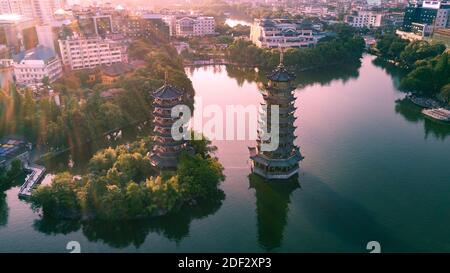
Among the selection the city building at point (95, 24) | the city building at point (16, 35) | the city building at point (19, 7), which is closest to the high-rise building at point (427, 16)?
the city building at point (95, 24)

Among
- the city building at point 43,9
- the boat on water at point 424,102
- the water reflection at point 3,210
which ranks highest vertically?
the city building at point 43,9

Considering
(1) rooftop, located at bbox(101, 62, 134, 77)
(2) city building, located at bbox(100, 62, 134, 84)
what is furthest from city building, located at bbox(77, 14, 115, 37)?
(2) city building, located at bbox(100, 62, 134, 84)

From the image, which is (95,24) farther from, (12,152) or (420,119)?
(420,119)

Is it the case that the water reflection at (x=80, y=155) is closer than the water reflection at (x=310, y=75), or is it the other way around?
the water reflection at (x=80, y=155)

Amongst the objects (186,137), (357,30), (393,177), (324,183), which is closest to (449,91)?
(393,177)

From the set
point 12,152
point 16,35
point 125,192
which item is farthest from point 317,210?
point 16,35

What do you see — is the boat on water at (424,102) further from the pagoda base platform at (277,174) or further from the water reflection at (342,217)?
the pagoda base platform at (277,174)
